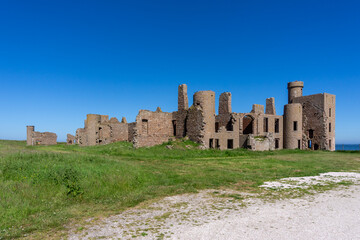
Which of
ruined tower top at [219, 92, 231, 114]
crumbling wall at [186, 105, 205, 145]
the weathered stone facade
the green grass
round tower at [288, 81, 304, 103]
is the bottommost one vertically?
the green grass

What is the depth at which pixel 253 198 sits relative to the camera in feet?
27.0

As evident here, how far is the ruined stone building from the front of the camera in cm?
2867

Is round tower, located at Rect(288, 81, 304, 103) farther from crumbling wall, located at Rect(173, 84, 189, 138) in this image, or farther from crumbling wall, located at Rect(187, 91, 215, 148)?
crumbling wall, located at Rect(173, 84, 189, 138)

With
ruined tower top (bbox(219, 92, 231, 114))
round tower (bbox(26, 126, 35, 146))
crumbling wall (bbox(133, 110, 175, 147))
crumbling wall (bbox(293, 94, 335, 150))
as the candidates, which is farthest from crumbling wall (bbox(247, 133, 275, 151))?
round tower (bbox(26, 126, 35, 146))

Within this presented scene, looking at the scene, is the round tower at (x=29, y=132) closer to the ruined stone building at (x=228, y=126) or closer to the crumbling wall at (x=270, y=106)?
the ruined stone building at (x=228, y=126)

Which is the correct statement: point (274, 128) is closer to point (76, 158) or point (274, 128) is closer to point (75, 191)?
point (76, 158)

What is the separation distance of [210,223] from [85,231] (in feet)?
9.59

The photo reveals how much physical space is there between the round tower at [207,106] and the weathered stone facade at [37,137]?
2609cm

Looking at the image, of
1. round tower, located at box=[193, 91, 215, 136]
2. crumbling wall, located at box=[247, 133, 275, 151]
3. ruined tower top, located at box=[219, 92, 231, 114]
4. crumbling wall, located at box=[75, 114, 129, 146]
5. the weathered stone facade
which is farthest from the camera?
the weathered stone facade

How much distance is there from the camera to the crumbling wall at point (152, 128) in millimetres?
28688

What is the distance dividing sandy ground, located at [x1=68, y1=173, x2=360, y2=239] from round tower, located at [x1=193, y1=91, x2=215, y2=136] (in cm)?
1986

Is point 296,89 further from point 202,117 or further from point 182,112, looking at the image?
point 182,112

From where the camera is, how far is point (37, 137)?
37.6 metres

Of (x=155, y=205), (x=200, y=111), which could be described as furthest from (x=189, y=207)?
(x=200, y=111)
